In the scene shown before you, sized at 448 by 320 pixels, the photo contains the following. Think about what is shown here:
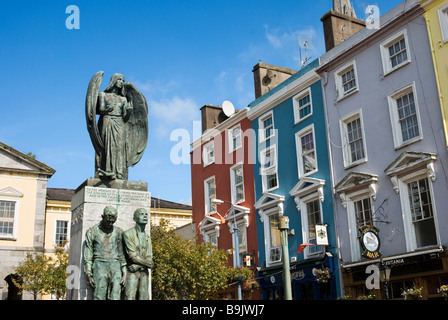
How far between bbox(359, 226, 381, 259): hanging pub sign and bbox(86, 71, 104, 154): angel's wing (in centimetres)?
1388

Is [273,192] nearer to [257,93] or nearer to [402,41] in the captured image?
[257,93]

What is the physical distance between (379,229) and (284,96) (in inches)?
398

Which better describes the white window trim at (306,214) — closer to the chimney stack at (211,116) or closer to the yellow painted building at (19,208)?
the chimney stack at (211,116)

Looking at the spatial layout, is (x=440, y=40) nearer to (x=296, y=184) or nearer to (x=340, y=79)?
(x=340, y=79)


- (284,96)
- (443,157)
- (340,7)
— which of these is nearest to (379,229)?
(443,157)

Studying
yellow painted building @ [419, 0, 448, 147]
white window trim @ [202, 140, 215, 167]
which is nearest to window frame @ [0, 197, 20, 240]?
white window trim @ [202, 140, 215, 167]

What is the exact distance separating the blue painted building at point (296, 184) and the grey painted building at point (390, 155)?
86 centimetres

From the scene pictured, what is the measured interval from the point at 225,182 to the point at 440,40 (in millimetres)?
16253

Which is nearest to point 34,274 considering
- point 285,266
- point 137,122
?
point 285,266

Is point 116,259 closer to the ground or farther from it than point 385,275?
closer to the ground

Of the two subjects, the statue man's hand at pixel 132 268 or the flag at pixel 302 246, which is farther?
the flag at pixel 302 246

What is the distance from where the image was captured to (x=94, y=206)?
31.5ft

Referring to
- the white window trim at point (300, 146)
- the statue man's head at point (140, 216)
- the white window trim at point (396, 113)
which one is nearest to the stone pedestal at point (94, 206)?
the statue man's head at point (140, 216)

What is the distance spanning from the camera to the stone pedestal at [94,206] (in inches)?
364
